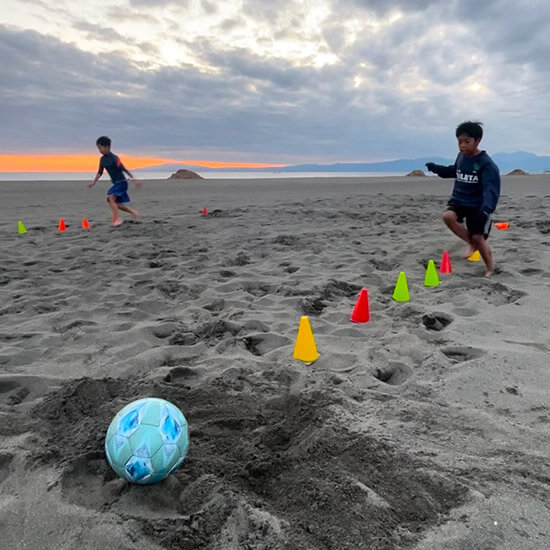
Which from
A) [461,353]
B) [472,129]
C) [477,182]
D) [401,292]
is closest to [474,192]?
[477,182]

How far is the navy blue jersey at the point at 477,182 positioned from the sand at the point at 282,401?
0.77 metres

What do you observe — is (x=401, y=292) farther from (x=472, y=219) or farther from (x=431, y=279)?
(x=472, y=219)

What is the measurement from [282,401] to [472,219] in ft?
12.9

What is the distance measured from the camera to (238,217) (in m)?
10.0

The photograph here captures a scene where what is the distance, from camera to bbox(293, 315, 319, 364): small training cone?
309 centimetres

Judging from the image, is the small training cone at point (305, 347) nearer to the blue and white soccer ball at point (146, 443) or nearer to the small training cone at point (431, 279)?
the blue and white soccer ball at point (146, 443)

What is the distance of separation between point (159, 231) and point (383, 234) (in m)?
3.86

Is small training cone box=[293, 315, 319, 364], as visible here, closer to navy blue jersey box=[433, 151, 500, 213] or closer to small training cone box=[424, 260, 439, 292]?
small training cone box=[424, 260, 439, 292]

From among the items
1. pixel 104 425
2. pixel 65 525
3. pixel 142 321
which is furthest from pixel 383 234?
pixel 65 525

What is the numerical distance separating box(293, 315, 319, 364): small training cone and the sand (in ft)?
0.33

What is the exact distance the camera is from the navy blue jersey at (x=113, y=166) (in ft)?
29.4

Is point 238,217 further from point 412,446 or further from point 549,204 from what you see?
point 412,446

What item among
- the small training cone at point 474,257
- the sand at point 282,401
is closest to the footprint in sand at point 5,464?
the sand at point 282,401

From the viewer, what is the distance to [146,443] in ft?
6.43
